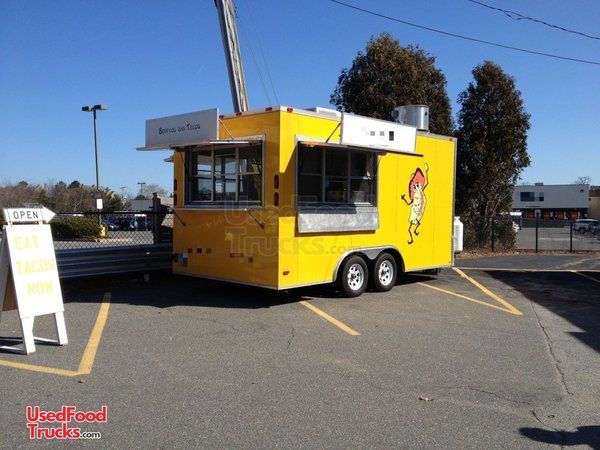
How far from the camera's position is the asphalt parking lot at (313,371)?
398 centimetres

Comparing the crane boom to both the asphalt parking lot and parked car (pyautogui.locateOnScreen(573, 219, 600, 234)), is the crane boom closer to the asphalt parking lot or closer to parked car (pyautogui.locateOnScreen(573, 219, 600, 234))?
the asphalt parking lot

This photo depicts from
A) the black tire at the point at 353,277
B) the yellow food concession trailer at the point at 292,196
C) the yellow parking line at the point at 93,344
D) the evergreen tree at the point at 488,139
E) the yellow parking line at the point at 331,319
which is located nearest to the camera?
the yellow parking line at the point at 93,344

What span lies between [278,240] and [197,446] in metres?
4.58

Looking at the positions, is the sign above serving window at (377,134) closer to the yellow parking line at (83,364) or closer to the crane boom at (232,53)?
the yellow parking line at (83,364)

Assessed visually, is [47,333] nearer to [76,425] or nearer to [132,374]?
[132,374]

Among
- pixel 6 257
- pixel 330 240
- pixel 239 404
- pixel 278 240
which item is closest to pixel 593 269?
pixel 330 240

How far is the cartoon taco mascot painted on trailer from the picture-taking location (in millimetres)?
10281

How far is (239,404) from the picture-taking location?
442cm

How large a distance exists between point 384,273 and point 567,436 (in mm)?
6008

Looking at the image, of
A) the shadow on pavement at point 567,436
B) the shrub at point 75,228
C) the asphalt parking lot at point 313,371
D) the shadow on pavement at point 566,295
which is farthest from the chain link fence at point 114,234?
the shadow on pavement at point 566,295

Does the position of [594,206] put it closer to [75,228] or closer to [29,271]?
[75,228]
